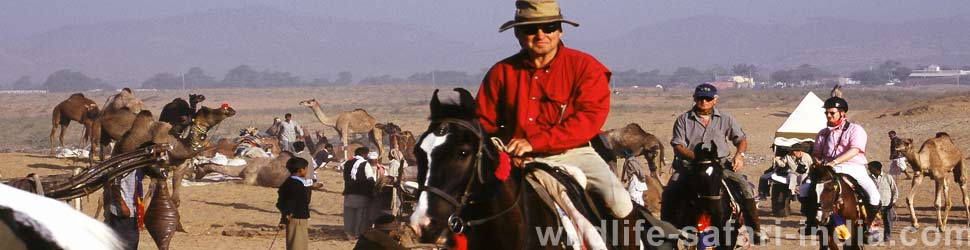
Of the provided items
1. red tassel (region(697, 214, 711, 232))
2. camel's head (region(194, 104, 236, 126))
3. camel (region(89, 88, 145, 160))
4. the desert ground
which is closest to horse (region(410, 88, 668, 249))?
red tassel (region(697, 214, 711, 232))

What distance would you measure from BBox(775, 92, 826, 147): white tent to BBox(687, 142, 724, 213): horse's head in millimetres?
13967

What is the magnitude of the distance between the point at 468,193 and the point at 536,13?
1.14m

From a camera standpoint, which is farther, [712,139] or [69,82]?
[69,82]

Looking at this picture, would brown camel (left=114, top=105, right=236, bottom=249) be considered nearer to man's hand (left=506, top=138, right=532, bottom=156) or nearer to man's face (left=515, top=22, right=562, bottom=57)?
man's face (left=515, top=22, right=562, bottom=57)

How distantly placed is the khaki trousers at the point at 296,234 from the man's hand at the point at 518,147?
810cm

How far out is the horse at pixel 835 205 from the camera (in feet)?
37.4

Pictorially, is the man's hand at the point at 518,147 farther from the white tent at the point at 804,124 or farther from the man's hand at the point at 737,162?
the white tent at the point at 804,124

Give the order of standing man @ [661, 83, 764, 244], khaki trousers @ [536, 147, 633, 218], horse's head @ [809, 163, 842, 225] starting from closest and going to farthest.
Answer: khaki trousers @ [536, 147, 633, 218] < standing man @ [661, 83, 764, 244] < horse's head @ [809, 163, 842, 225]

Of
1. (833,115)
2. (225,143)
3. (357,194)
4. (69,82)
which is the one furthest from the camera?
(69,82)

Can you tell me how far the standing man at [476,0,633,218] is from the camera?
643 cm

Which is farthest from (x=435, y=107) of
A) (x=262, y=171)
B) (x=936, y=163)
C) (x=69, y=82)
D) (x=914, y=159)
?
(x=69, y=82)

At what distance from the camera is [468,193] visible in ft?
19.0

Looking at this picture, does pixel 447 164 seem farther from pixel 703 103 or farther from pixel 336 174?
pixel 336 174

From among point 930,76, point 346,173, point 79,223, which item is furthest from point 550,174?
point 930,76
